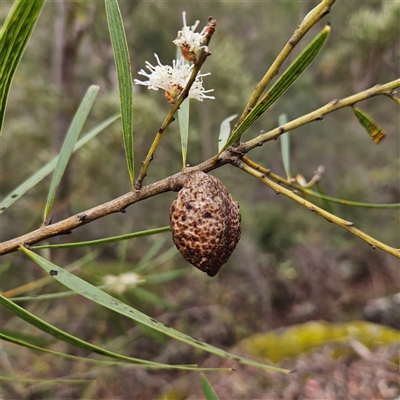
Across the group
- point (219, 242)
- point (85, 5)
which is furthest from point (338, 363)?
point (85, 5)

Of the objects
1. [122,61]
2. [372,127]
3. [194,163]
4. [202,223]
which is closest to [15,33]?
[122,61]

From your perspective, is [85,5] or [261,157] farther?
[261,157]

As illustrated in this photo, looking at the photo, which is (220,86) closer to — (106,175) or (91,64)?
(106,175)

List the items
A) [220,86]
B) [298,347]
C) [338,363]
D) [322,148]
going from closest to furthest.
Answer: [338,363] → [298,347] → [220,86] → [322,148]

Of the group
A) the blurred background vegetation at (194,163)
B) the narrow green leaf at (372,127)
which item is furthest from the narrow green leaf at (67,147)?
the blurred background vegetation at (194,163)

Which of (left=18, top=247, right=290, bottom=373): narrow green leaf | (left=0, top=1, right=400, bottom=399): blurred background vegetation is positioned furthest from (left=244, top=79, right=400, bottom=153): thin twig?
(left=0, top=1, right=400, bottom=399): blurred background vegetation

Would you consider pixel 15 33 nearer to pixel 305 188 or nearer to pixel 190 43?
pixel 190 43

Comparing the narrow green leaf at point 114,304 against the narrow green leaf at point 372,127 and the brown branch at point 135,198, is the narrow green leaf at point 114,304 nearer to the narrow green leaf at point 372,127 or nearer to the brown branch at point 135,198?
the brown branch at point 135,198
